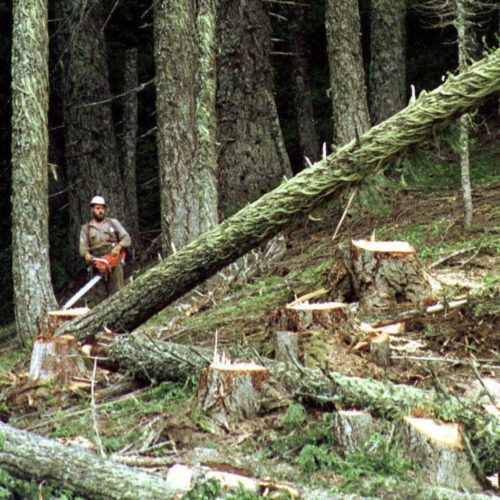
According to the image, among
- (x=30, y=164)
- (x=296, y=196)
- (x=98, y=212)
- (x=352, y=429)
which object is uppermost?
(x=30, y=164)

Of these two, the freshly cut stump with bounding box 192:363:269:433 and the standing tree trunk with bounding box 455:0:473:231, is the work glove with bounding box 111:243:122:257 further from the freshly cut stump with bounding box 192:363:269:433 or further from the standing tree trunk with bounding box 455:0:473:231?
the freshly cut stump with bounding box 192:363:269:433

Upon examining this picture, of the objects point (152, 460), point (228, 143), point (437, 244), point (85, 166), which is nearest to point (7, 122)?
point (85, 166)

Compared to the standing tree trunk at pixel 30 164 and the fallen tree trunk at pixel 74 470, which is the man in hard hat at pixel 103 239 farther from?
the fallen tree trunk at pixel 74 470

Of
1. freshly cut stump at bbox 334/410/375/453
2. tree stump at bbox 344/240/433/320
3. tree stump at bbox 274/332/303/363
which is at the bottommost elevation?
freshly cut stump at bbox 334/410/375/453

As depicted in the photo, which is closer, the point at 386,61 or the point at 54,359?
the point at 54,359

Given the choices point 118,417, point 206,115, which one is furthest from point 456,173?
point 118,417

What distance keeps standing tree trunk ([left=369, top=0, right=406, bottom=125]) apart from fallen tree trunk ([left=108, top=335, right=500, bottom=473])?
965 cm

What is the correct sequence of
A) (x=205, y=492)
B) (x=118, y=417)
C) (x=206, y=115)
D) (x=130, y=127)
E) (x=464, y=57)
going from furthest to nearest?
1. (x=130, y=127)
2. (x=206, y=115)
3. (x=464, y=57)
4. (x=118, y=417)
5. (x=205, y=492)

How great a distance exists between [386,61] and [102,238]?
20.7 ft

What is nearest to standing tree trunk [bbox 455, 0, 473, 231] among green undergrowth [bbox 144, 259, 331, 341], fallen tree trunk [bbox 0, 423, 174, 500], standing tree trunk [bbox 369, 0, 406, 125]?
green undergrowth [bbox 144, 259, 331, 341]

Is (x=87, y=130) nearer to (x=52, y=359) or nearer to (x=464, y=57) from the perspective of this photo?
(x=464, y=57)

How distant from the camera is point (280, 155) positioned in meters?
14.3

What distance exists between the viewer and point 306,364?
21.1 feet

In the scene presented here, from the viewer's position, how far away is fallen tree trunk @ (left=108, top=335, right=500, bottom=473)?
4.75 m
